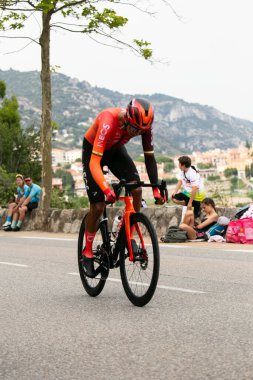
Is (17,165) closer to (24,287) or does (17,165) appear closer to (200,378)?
(24,287)

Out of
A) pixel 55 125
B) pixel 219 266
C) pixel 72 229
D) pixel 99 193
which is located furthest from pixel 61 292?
pixel 55 125

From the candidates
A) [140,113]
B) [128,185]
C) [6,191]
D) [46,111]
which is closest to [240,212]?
[128,185]

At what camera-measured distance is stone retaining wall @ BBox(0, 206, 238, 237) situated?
16.4 m

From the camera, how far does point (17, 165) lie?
55.1 meters

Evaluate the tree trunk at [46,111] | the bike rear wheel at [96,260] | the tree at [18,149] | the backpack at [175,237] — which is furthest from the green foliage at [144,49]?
the tree at [18,149]

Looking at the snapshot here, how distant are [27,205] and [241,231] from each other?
8769 millimetres

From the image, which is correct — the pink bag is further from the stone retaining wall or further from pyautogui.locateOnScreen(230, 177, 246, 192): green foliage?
pyautogui.locateOnScreen(230, 177, 246, 192): green foliage

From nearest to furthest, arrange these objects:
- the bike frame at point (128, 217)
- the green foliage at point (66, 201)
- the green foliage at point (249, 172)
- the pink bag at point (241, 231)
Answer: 1. the bike frame at point (128, 217)
2. the pink bag at point (241, 231)
3. the green foliage at point (249, 172)
4. the green foliage at point (66, 201)

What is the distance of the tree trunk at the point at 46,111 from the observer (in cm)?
2145

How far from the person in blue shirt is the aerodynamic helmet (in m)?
14.6

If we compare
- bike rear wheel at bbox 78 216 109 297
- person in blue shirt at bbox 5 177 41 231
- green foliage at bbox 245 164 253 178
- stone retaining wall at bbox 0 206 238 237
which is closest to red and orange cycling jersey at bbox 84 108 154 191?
bike rear wheel at bbox 78 216 109 297

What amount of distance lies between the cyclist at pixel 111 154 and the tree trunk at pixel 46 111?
14.1 metres

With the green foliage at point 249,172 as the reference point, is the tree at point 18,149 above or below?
above

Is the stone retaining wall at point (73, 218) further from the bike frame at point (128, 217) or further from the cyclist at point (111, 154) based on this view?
the bike frame at point (128, 217)
